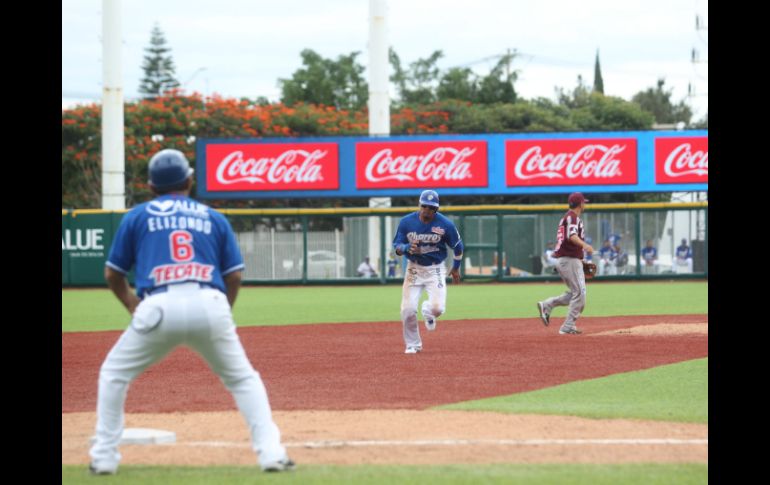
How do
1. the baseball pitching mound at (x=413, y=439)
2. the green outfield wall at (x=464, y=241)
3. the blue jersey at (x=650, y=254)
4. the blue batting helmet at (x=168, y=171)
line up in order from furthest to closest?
the blue jersey at (x=650, y=254) → the green outfield wall at (x=464, y=241) → the baseball pitching mound at (x=413, y=439) → the blue batting helmet at (x=168, y=171)

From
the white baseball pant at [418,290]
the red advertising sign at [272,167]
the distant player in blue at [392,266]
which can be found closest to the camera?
the white baseball pant at [418,290]

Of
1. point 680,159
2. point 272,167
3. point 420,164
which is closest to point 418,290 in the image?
point 420,164

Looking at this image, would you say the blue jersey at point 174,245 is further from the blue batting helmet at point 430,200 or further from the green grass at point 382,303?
the green grass at point 382,303

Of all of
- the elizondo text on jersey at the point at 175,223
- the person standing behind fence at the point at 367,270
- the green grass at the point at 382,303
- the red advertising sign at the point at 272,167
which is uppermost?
the red advertising sign at the point at 272,167

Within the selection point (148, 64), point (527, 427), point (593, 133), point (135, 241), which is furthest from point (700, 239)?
point (148, 64)

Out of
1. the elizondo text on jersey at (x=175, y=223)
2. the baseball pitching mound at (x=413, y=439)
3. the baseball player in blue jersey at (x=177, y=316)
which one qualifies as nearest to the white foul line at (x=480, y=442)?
the baseball pitching mound at (x=413, y=439)

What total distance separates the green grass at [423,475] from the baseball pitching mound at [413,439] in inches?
7.6

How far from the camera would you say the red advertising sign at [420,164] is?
35.4m

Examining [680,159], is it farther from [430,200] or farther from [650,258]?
[430,200]

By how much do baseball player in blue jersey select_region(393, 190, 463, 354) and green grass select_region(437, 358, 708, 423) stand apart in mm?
2835

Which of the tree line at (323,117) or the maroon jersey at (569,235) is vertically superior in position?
the tree line at (323,117)

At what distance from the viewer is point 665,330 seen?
51.9 ft

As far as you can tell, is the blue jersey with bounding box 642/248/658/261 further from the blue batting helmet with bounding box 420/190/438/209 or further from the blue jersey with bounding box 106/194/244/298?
the blue jersey with bounding box 106/194/244/298

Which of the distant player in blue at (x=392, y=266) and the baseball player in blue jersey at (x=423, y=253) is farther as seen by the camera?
the distant player in blue at (x=392, y=266)
